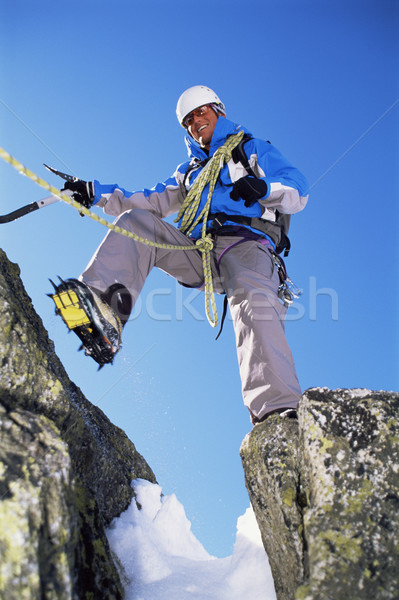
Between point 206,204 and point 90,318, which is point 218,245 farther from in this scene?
point 90,318

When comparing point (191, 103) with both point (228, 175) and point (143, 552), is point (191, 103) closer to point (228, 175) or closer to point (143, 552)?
point (228, 175)

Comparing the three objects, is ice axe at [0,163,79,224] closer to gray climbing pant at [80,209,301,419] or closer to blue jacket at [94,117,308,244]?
gray climbing pant at [80,209,301,419]

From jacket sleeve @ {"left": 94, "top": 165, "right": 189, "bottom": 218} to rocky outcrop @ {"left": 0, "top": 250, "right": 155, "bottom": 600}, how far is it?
1426mm

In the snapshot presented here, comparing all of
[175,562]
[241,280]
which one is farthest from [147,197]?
[175,562]

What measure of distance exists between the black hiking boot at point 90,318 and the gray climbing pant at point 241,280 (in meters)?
0.20

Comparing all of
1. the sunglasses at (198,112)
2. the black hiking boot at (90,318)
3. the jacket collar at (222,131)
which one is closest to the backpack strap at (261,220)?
the jacket collar at (222,131)

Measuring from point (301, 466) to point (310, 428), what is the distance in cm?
28

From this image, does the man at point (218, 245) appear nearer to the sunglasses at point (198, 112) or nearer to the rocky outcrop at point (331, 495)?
the sunglasses at point (198, 112)

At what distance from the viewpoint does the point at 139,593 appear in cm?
288

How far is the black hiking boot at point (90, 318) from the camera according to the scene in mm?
3188

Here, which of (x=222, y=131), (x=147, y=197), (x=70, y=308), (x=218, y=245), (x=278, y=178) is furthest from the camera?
(x=147, y=197)

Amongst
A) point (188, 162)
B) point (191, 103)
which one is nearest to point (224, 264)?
point (188, 162)

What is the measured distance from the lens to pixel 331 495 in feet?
7.78

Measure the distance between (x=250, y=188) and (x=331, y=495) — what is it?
2.87 meters
